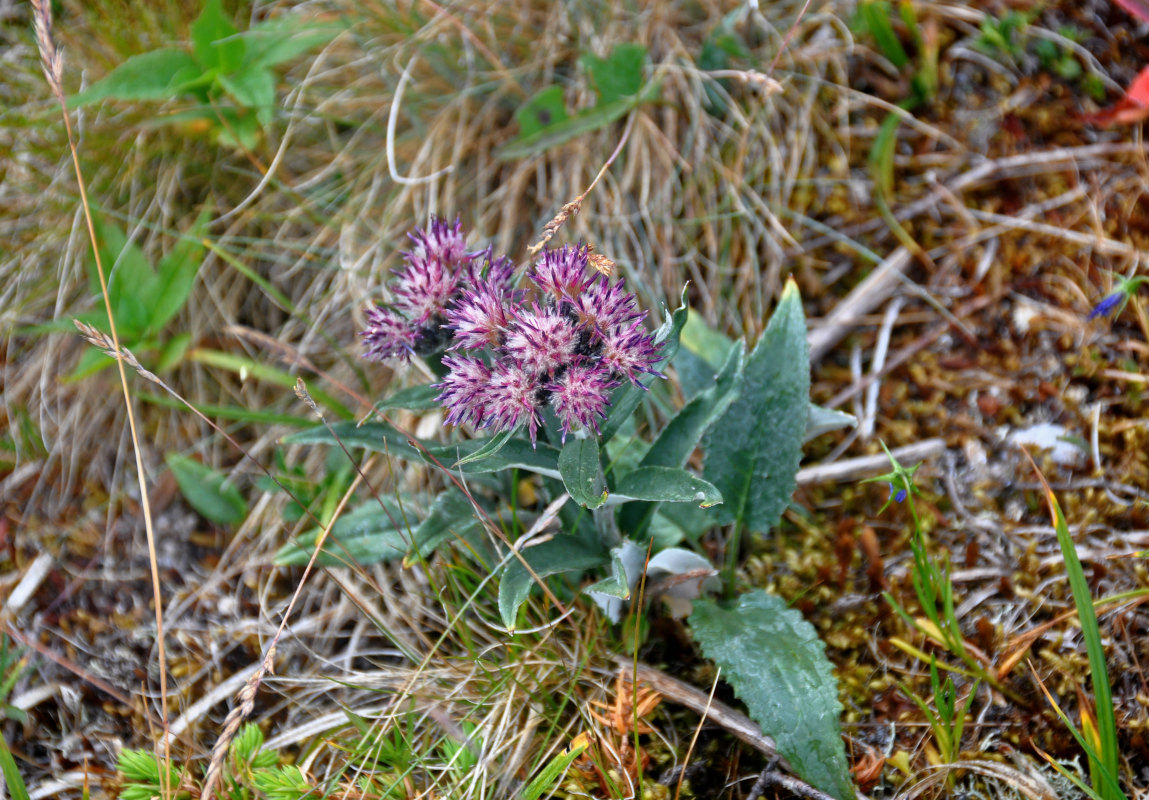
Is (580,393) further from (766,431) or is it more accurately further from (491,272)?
(766,431)

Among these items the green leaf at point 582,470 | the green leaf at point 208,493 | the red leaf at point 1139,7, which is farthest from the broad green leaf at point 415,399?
the red leaf at point 1139,7

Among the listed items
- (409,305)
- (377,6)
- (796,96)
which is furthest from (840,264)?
(377,6)

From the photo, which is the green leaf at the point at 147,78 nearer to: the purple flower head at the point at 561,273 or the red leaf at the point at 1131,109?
the purple flower head at the point at 561,273

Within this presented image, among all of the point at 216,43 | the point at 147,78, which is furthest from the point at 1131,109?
the point at 147,78

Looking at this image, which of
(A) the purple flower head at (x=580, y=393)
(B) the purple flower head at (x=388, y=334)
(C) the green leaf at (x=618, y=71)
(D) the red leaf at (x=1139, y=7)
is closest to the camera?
(A) the purple flower head at (x=580, y=393)

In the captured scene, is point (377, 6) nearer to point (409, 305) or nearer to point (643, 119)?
point (643, 119)

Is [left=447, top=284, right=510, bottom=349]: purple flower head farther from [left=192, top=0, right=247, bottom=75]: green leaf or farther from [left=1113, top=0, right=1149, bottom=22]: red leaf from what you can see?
[left=1113, top=0, right=1149, bottom=22]: red leaf
